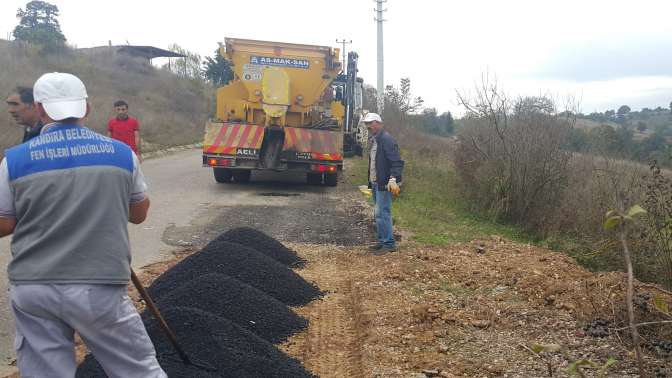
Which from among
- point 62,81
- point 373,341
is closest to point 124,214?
point 62,81

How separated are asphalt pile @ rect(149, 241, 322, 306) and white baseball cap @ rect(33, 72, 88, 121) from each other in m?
2.93

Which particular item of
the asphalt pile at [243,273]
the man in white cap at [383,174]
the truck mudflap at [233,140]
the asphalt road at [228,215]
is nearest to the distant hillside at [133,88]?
the asphalt road at [228,215]

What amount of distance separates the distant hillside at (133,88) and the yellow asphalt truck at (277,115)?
10597 mm

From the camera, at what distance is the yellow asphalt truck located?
12086 millimetres

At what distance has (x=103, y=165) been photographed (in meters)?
2.56

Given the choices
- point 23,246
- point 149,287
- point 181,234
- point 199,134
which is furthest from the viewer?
point 199,134

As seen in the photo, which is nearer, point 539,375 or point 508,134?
point 539,375

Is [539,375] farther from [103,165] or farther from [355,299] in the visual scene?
[103,165]

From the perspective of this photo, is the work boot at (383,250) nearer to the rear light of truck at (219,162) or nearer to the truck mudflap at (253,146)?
the truck mudflap at (253,146)

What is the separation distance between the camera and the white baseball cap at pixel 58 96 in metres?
2.57

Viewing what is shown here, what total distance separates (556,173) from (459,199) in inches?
101

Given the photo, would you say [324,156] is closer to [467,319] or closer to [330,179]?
[330,179]

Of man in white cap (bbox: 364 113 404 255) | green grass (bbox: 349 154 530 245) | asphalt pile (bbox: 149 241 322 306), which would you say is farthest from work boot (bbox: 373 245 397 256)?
asphalt pile (bbox: 149 241 322 306)

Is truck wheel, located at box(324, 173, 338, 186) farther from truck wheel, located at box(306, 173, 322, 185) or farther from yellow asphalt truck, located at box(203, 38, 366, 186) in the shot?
truck wheel, located at box(306, 173, 322, 185)
